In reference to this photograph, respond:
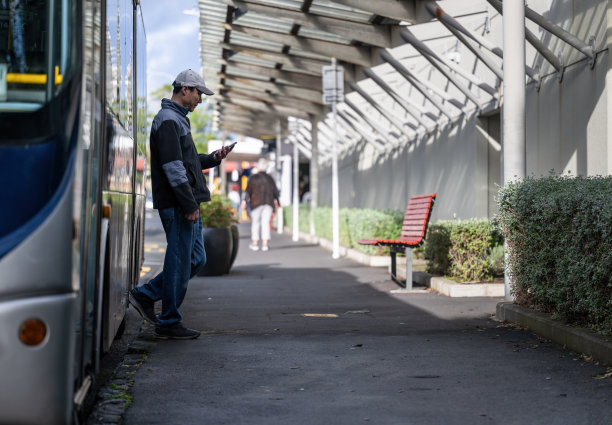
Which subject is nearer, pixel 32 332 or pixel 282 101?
pixel 32 332

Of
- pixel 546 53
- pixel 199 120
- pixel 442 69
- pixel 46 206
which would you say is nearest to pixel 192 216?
pixel 46 206

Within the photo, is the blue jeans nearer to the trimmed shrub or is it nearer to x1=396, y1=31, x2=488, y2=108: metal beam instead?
the trimmed shrub

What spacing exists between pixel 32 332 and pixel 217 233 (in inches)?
454

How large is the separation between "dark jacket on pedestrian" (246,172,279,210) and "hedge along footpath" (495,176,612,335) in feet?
47.0

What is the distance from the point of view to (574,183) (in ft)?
26.4

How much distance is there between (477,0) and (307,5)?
321 centimetres

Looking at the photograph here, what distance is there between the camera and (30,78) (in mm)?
4230

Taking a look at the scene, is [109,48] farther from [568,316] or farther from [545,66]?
[545,66]

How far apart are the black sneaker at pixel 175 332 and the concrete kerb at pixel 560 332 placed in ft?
9.21

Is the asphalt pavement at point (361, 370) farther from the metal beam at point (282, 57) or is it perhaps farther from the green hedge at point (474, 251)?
the metal beam at point (282, 57)

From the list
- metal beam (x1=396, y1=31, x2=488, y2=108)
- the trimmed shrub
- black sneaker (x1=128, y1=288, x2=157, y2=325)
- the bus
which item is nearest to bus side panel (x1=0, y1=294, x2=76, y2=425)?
the bus

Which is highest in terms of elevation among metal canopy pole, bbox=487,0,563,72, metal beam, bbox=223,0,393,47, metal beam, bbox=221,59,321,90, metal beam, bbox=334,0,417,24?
metal beam, bbox=221,59,321,90

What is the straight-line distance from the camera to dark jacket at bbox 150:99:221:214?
791 centimetres

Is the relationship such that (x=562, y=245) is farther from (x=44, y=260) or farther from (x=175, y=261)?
(x=44, y=260)
